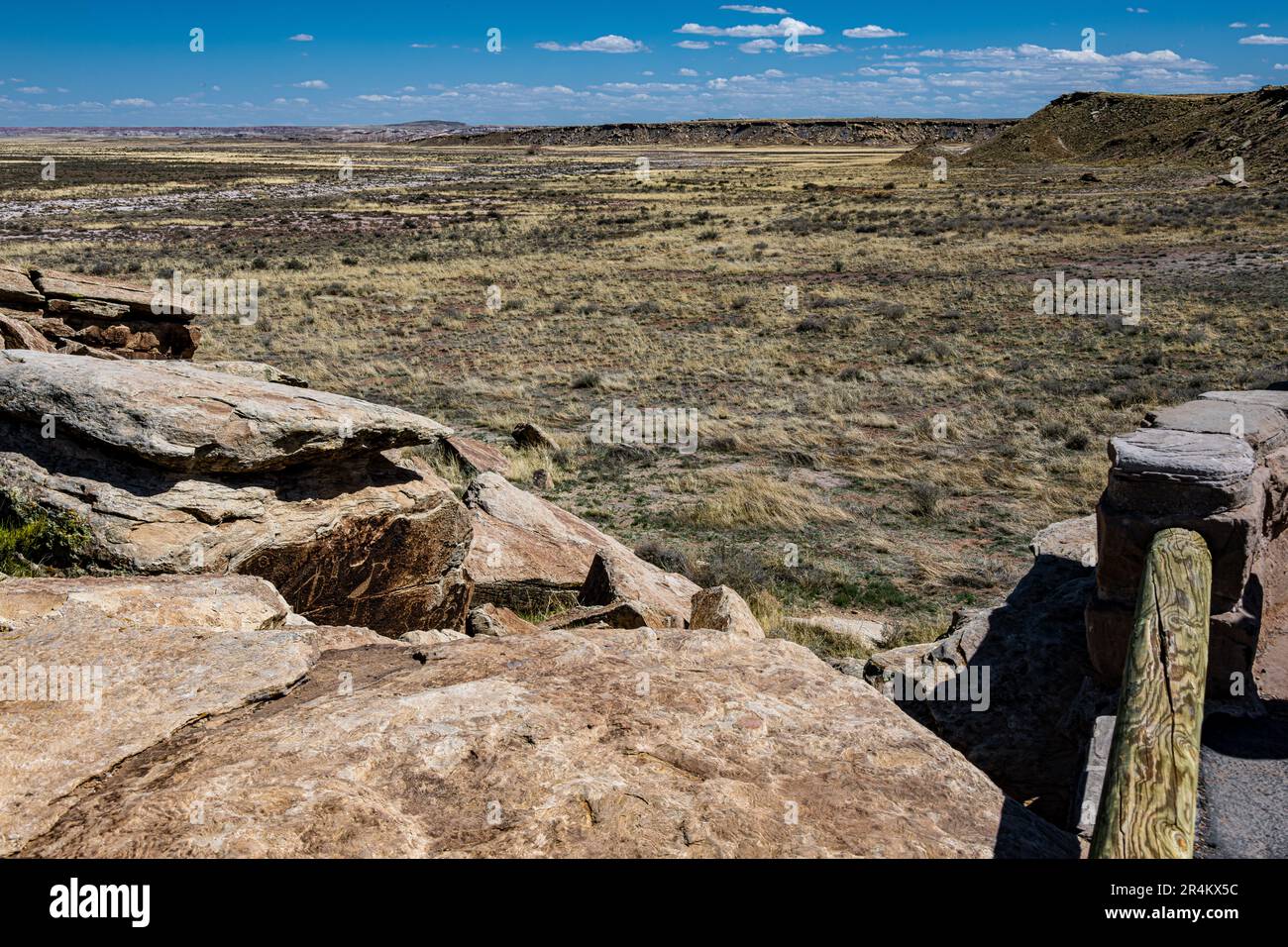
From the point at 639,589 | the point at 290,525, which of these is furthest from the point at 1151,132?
the point at 290,525

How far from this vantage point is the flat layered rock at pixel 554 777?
2.77 meters

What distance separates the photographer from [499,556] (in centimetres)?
742

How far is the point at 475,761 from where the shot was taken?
10.4 ft

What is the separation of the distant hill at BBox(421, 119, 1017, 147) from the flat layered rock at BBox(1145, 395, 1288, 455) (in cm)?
16135

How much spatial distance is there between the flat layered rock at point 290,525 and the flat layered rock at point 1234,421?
4.72 m

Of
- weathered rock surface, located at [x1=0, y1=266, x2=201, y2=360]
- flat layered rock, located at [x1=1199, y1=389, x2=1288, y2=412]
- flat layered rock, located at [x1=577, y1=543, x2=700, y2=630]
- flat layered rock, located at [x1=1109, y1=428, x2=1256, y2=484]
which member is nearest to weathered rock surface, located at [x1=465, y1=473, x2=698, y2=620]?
flat layered rock, located at [x1=577, y1=543, x2=700, y2=630]

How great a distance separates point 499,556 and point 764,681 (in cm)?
380

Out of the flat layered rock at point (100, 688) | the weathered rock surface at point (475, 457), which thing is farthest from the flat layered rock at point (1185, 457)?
the weathered rock surface at point (475, 457)

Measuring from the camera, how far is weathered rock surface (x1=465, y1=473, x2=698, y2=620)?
281 inches

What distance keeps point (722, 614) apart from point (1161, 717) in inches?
126

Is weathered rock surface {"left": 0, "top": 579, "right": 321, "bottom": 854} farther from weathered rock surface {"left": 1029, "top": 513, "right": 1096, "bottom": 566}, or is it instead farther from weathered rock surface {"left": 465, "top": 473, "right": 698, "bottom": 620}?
weathered rock surface {"left": 1029, "top": 513, "right": 1096, "bottom": 566}

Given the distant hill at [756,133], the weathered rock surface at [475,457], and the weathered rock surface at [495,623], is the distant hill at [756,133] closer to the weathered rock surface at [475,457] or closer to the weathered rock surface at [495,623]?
the weathered rock surface at [475,457]
